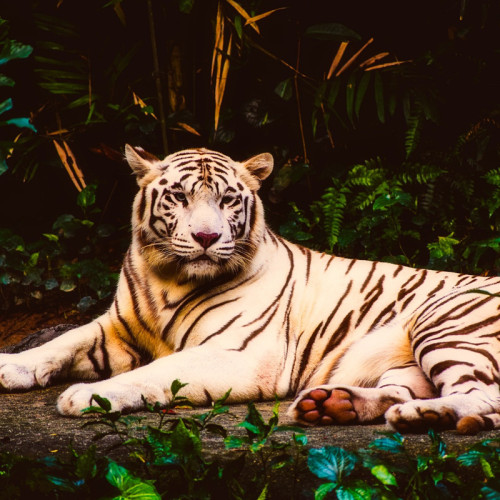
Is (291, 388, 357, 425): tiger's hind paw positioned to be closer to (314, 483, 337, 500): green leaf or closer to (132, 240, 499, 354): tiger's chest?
(132, 240, 499, 354): tiger's chest

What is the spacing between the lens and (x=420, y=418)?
2.24 m

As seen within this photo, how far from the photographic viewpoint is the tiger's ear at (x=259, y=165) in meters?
3.60

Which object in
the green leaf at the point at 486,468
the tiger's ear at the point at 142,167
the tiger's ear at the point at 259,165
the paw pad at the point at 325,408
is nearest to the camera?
the green leaf at the point at 486,468

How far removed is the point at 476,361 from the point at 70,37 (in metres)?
3.79

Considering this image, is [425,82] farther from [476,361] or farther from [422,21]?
[476,361]

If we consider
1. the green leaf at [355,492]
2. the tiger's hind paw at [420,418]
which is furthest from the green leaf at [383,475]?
the tiger's hind paw at [420,418]

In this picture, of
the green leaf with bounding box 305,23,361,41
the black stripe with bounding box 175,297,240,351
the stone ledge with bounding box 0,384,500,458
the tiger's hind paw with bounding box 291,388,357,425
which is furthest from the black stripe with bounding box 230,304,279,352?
the green leaf with bounding box 305,23,361,41

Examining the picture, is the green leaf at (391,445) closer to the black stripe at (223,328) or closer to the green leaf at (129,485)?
the green leaf at (129,485)

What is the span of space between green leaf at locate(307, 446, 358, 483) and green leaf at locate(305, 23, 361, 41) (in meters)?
3.71

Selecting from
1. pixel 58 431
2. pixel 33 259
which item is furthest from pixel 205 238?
pixel 33 259

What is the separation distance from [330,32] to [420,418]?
3.21 m

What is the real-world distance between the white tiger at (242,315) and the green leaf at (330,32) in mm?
1613

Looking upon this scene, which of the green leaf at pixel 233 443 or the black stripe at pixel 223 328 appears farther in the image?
the black stripe at pixel 223 328

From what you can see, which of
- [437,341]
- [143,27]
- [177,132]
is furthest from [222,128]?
[437,341]
